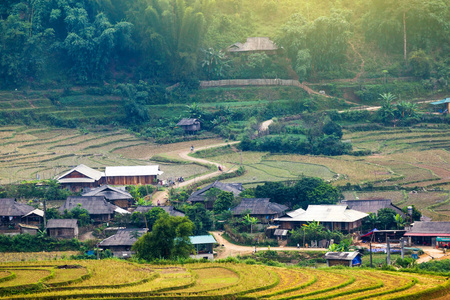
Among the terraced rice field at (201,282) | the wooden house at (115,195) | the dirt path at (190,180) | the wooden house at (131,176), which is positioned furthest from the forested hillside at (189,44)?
the terraced rice field at (201,282)

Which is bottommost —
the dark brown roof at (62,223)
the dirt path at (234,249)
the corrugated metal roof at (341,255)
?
the dirt path at (234,249)

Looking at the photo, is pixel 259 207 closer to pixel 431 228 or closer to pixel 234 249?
pixel 234 249

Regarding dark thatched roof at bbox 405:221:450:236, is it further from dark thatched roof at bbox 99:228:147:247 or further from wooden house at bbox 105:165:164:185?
wooden house at bbox 105:165:164:185

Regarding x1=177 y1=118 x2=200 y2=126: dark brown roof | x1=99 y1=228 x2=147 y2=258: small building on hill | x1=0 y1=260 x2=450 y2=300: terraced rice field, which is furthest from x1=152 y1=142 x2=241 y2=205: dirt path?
x1=0 y1=260 x2=450 y2=300: terraced rice field

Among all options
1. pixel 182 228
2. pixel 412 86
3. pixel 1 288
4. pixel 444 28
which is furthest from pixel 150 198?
pixel 444 28

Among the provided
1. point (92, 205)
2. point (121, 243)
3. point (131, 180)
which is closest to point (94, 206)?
point (92, 205)

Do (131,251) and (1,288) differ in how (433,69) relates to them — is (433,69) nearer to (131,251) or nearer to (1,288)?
(131,251)

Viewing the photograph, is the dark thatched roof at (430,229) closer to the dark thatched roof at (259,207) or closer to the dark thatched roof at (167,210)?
the dark thatched roof at (259,207)

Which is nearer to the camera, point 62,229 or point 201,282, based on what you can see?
point 201,282
